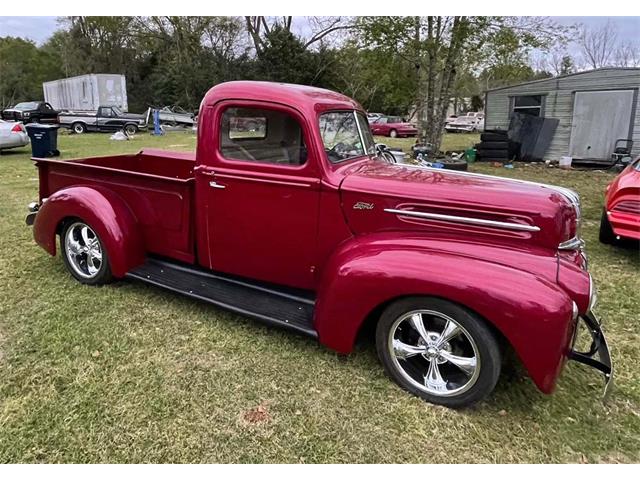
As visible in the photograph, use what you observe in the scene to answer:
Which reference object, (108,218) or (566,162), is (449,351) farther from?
(566,162)

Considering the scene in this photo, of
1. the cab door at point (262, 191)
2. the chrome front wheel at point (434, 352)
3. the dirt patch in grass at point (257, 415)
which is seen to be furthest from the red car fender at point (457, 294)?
the dirt patch in grass at point (257, 415)

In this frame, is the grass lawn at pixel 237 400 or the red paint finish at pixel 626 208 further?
the red paint finish at pixel 626 208

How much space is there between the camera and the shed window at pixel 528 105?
1474 cm

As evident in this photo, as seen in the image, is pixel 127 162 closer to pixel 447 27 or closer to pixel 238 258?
pixel 238 258

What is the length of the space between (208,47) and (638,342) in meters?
37.1

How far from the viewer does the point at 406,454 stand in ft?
7.53

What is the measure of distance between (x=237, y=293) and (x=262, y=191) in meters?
0.82

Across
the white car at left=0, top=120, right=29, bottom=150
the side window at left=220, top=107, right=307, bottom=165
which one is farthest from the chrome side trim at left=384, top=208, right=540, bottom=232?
the white car at left=0, top=120, right=29, bottom=150

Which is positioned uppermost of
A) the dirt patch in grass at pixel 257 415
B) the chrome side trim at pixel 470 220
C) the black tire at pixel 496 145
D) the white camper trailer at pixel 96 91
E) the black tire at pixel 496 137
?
the white camper trailer at pixel 96 91

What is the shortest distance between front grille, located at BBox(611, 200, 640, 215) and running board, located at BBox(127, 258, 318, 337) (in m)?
3.66

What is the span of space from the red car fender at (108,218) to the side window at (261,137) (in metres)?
1.21

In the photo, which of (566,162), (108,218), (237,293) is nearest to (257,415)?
(237,293)

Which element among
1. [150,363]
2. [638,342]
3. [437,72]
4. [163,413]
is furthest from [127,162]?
[437,72]

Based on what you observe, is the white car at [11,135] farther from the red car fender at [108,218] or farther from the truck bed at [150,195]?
the red car fender at [108,218]
